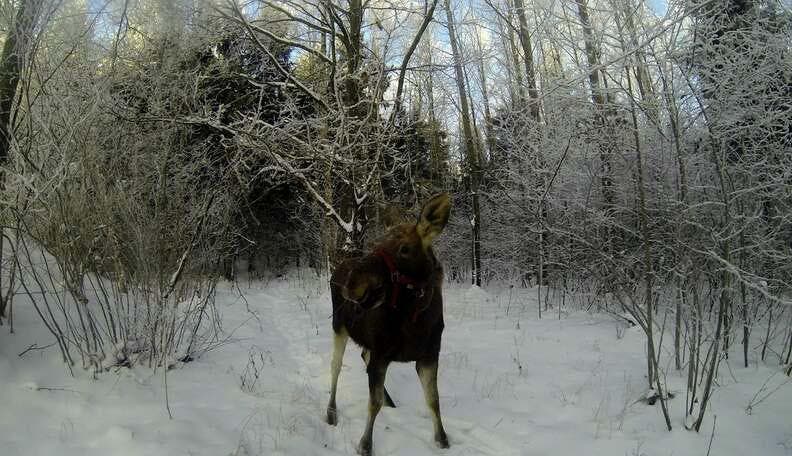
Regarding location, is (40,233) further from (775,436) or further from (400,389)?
(775,436)

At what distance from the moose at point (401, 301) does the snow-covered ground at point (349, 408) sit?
0.49 m

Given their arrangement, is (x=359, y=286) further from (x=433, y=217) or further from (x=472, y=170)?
(x=472, y=170)

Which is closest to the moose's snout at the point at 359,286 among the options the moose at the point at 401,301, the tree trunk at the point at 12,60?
the moose at the point at 401,301

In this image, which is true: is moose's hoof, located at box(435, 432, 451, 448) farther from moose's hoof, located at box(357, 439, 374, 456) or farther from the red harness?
the red harness

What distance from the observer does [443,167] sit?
2359cm

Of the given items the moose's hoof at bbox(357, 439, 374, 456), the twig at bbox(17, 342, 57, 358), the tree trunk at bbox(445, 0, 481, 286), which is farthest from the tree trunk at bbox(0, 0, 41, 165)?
the tree trunk at bbox(445, 0, 481, 286)

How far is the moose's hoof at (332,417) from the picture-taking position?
149 inches

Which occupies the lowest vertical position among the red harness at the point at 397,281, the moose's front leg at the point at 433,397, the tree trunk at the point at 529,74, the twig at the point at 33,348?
the moose's front leg at the point at 433,397

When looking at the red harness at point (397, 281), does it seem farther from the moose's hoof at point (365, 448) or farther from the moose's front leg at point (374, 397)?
the moose's hoof at point (365, 448)

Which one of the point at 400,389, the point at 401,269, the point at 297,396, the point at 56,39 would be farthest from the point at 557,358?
the point at 56,39

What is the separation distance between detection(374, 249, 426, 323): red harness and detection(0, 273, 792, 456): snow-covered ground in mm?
1159

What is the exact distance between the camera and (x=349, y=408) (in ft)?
13.4

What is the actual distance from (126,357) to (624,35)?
15.4 feet

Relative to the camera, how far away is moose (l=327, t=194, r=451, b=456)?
2833 millimetres
